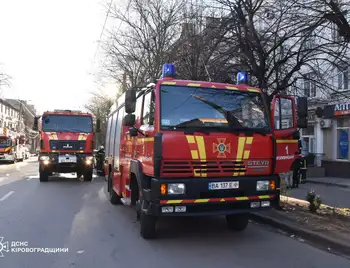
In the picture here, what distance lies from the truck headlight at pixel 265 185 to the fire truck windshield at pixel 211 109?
0.90m

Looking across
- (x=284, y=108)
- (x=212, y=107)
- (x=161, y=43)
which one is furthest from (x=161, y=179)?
(x=161, y=43)

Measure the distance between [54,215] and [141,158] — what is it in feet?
11.1

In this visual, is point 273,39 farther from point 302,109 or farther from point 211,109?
point 211,109

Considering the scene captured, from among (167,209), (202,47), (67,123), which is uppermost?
(202,47)

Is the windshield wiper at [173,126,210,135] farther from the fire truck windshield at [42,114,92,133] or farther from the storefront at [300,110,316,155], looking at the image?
the storefront at [300,110,316,155]

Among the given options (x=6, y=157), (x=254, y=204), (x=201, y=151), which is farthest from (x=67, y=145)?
(x=6, y=157)

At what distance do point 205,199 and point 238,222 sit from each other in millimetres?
1672

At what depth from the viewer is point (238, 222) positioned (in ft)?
24.1

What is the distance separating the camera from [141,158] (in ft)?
22.0

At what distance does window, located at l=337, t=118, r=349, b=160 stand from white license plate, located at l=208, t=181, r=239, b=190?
15863 millimetres

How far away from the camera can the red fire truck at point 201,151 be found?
19.4 ft

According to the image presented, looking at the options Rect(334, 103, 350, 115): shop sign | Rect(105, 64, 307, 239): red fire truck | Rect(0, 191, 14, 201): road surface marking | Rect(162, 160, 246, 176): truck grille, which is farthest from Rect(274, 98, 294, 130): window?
Rect(334, 103, 350, 115): shop sign

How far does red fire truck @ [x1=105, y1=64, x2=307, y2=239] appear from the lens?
19.4 feet

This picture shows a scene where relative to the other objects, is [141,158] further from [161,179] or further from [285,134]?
[285,134]
